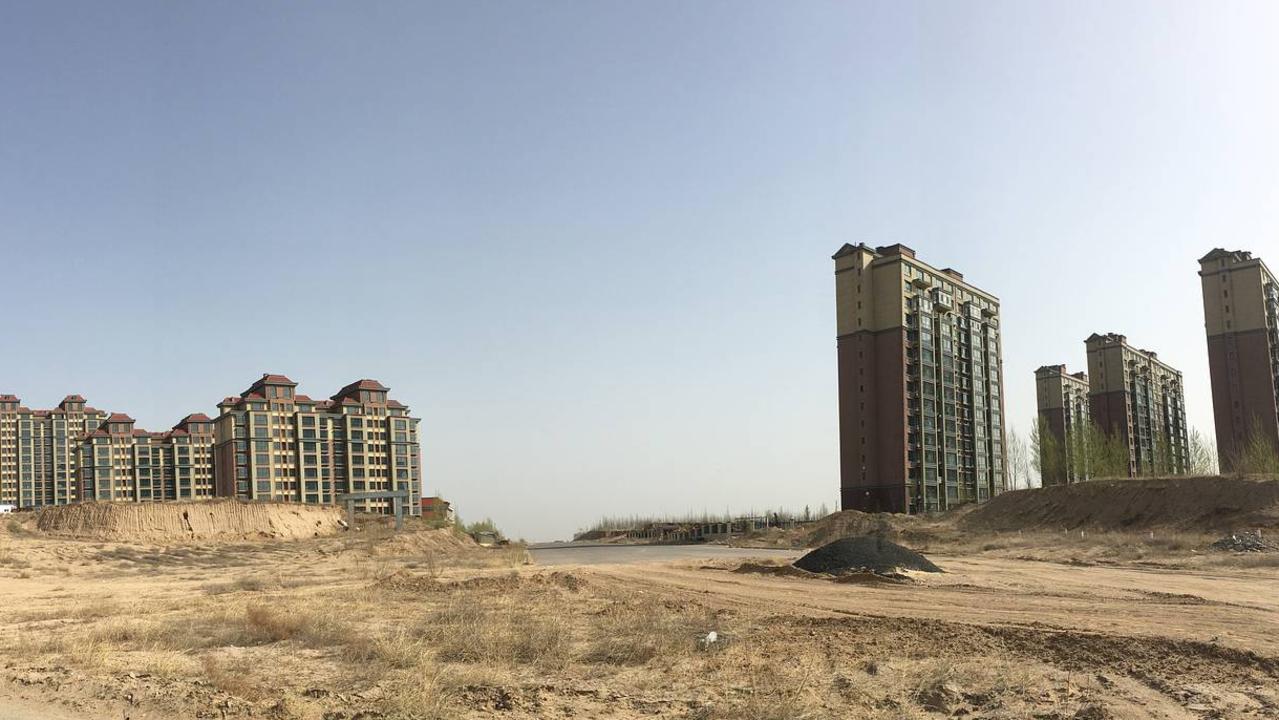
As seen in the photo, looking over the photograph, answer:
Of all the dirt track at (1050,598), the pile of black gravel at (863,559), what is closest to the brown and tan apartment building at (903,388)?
the dirt track at (1050,598)

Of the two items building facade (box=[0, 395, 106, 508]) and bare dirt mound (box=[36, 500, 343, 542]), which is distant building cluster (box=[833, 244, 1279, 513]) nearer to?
bare dirt mound (box=[36, 500, 343, 542])

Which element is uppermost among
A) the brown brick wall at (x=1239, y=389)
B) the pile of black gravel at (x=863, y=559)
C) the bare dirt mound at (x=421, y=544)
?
the brown brick wall at (x=1239, y=389)

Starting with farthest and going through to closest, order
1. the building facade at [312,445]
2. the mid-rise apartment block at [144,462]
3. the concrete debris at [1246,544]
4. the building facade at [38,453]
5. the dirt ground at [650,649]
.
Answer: the building facade at [38,453] → the mid-rise apartment block at [144,462] → the building facade at [312,445] → the concrete debris at [1246,544] → the dirt ground at [650,649]

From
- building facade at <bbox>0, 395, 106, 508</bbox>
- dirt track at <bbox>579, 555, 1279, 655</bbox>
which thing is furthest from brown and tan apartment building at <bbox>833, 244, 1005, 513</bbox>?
building facade at <bbox>0, 395, 106, 508</bbox>

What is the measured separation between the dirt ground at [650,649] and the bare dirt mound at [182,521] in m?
23.4

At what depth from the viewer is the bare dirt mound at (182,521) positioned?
4772 cm

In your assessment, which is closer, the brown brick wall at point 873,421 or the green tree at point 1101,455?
the brown brick wall at point 873,421

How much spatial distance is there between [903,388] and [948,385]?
918 centimetres

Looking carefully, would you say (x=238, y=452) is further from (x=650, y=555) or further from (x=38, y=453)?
(x=650, y=555)

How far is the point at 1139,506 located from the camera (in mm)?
52531

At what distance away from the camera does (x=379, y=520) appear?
64062 millimetres

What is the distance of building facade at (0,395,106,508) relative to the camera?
128 meters

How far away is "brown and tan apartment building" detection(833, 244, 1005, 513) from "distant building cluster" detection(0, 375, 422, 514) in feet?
181

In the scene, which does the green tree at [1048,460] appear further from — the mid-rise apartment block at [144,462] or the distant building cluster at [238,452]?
the mid-rise apartment block at [144,462]
